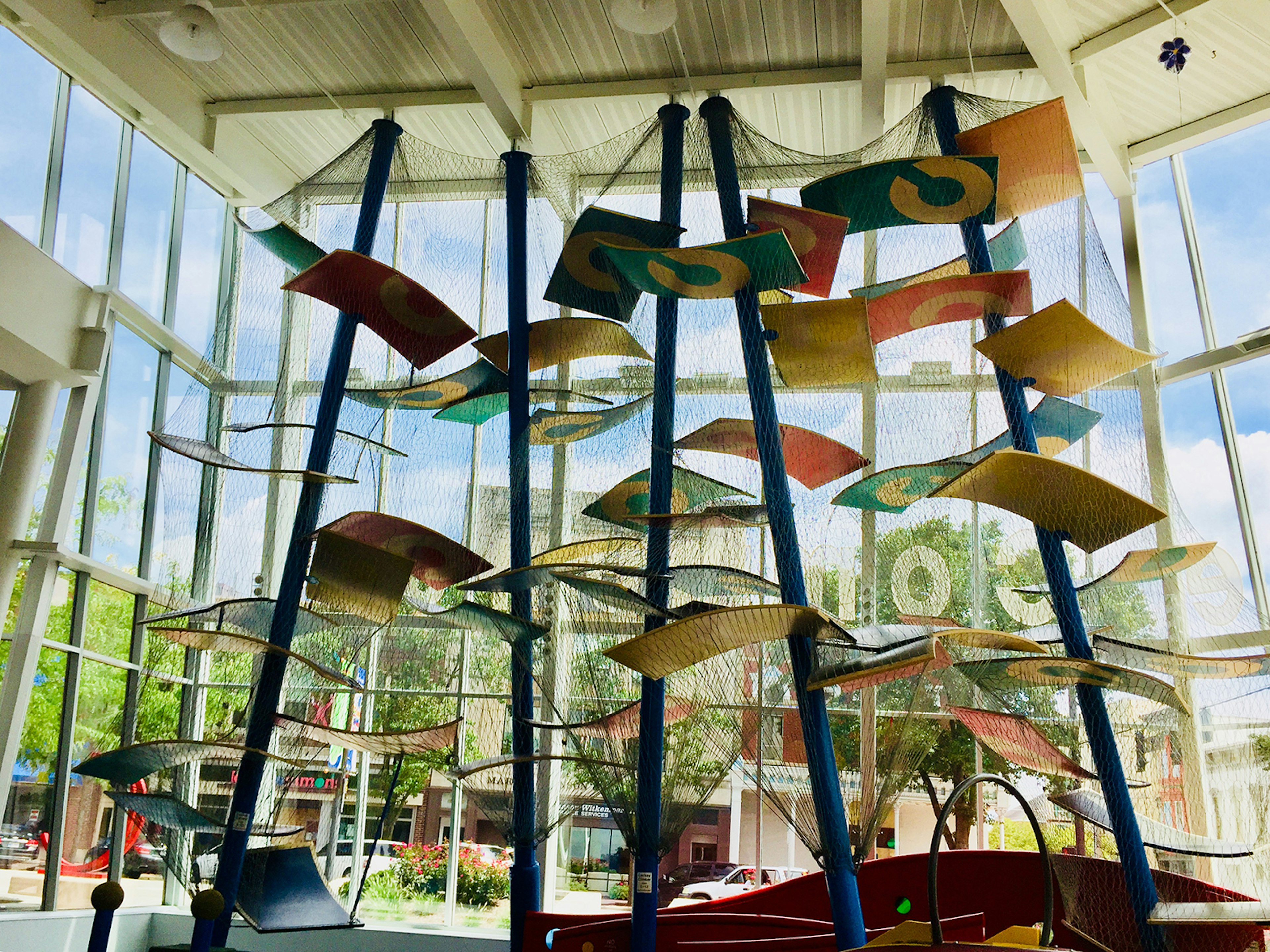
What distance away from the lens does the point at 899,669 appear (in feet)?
19.9

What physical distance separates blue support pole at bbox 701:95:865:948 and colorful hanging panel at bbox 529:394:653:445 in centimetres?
100

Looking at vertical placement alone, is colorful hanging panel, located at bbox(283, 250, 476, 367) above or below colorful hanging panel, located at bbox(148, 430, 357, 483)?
above

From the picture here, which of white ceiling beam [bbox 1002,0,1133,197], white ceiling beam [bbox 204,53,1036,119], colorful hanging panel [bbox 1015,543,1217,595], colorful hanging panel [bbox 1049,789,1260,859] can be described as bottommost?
colorful hanging panel [bbox 1049,789,1260,859]

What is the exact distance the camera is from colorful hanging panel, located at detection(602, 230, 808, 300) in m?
7.09

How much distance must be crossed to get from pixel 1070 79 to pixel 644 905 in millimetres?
7553

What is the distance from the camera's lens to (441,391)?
880cm

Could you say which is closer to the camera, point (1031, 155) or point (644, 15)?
point (1031, 155)

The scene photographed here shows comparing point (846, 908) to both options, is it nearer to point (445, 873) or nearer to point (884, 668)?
point (884, 668)

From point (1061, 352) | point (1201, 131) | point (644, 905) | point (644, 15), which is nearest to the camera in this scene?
point (644, 905)

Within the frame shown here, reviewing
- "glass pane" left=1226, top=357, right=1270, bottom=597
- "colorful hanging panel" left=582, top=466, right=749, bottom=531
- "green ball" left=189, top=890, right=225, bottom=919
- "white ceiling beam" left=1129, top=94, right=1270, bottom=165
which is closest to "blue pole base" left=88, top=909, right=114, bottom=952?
"green ball" left=189, top=890, right=225, bottom=919

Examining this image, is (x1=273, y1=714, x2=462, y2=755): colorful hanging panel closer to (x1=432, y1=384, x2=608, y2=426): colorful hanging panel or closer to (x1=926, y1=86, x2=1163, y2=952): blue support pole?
(x1=432, y1=384, x2=608, y2=426): colorful hanging panel

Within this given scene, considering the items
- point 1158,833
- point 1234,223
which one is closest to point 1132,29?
point 1234,223

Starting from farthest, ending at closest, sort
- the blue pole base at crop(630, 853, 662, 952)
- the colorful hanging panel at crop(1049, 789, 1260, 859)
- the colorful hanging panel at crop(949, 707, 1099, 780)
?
1. the blue pole base at crop(630, 853, 662, 952)
2. the colorful hanging panel at crop(949, 707, 1099, 780)
3. the colorful hanging panel at crop(1049, 789, 1260, 859)

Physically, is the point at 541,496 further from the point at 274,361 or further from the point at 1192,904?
the point at 1192,904
